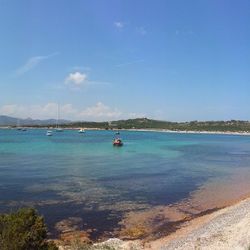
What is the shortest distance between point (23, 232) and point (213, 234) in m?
12.7

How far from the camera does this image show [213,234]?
2569 centimetres

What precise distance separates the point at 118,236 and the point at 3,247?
13.8 m

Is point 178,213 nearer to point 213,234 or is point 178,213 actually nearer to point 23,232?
point 213,234

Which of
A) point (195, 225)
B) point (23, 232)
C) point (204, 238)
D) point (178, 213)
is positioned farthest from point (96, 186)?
point (23, 232)

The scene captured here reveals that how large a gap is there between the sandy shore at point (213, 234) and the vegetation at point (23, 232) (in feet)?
29.8

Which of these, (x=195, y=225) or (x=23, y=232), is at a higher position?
(x=23, y=232)

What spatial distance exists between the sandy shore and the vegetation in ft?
29.8

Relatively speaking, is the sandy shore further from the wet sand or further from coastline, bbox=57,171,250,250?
the wet sand

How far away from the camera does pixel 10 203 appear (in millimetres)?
38781

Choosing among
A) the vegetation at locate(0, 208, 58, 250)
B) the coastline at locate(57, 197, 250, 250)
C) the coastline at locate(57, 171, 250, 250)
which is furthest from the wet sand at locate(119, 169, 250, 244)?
the vegetation at locate(0, 208, 58, 250)

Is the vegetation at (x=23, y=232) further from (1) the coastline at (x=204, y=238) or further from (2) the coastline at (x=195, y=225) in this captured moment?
(2) the coastline at (x=195, y=225)

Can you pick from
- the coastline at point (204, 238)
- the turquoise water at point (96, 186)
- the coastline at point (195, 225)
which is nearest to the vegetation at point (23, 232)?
the coastline at point (204, 238)

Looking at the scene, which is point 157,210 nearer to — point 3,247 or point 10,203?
point 10,203

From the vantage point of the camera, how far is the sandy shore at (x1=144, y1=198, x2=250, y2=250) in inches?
915
